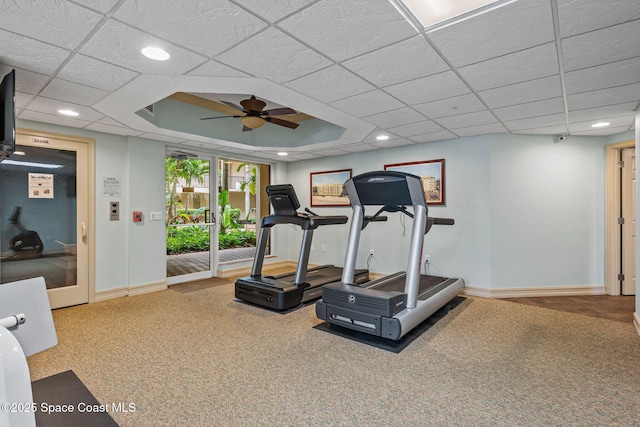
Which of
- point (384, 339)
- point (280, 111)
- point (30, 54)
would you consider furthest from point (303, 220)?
point (30, 54)

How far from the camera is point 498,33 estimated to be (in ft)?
6.55

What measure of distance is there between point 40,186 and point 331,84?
3.79m

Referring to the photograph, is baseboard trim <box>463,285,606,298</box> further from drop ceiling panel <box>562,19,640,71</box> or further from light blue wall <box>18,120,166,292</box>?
light blue wall <box>18,120,166,292</box>

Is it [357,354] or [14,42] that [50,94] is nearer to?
[14,42]

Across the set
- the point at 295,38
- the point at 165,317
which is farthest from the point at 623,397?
the point at 165,317

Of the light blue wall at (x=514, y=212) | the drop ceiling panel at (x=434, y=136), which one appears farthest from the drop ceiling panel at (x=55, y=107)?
the drop ceiling panel at (x=434, y=136)

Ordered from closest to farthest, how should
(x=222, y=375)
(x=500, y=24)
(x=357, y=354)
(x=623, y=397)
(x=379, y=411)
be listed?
(x=500, y=24) → (x=379, y=411) → (x=623, y=397) → (x=222, y=375) → (x=357, y=354)

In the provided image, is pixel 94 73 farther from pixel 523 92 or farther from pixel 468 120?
pixel 468 120

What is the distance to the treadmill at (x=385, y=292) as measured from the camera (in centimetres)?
309

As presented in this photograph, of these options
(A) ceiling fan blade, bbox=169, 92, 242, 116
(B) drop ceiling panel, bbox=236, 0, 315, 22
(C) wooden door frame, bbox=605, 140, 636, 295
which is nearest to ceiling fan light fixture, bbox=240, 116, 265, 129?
(A) ceiling fan blade, bbox=169, 92, 242, 116

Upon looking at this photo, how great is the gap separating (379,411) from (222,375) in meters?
1.18

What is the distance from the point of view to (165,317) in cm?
377

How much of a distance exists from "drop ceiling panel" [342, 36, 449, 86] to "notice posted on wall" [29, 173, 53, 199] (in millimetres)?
3974

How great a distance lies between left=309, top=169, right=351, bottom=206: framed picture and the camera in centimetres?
629
